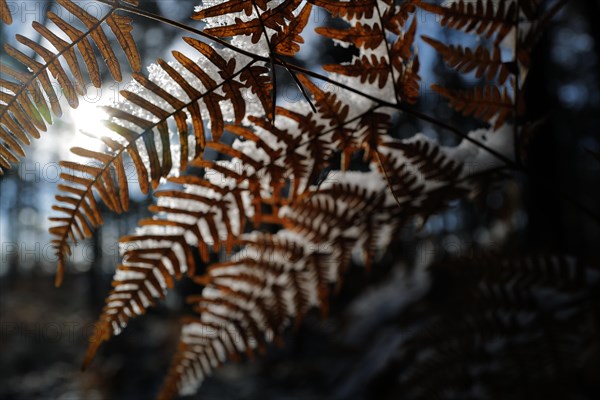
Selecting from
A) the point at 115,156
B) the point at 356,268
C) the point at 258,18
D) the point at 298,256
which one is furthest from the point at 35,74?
the point at 356,268

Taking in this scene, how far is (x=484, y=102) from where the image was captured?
0.66m

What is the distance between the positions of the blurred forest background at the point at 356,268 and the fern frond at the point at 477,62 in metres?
0.05

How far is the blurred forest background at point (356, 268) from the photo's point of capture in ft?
6.15

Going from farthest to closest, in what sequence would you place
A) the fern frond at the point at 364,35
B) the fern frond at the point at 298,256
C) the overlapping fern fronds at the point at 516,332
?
the overlapping fern fronds at the point at 516,332
the fern frond at the point at 298,256
the fern frond at the point at 364,35

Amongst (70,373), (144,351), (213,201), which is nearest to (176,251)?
(213,201)

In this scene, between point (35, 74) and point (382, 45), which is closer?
point (35, 74)

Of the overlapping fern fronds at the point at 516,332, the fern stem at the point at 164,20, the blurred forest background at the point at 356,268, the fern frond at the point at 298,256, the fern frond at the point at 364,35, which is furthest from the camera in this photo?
the blurred forest background at the point at 356,268

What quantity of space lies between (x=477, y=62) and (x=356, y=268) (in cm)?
462

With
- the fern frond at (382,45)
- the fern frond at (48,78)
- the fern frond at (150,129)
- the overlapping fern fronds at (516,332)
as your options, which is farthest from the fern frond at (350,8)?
the overlapping fern fronds at (516,332)

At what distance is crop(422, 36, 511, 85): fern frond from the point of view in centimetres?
64

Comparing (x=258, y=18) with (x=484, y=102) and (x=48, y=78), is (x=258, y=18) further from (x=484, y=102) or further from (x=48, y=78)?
(x=484, y=102)

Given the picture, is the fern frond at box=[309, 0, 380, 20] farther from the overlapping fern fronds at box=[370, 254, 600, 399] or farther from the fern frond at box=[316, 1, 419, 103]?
the overlapping fern fronds at box=[370, 254, 600, 399]

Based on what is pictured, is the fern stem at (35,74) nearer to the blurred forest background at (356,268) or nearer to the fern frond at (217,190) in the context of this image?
the blurred forest background at (356,268)

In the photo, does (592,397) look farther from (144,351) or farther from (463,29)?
(144,351)
